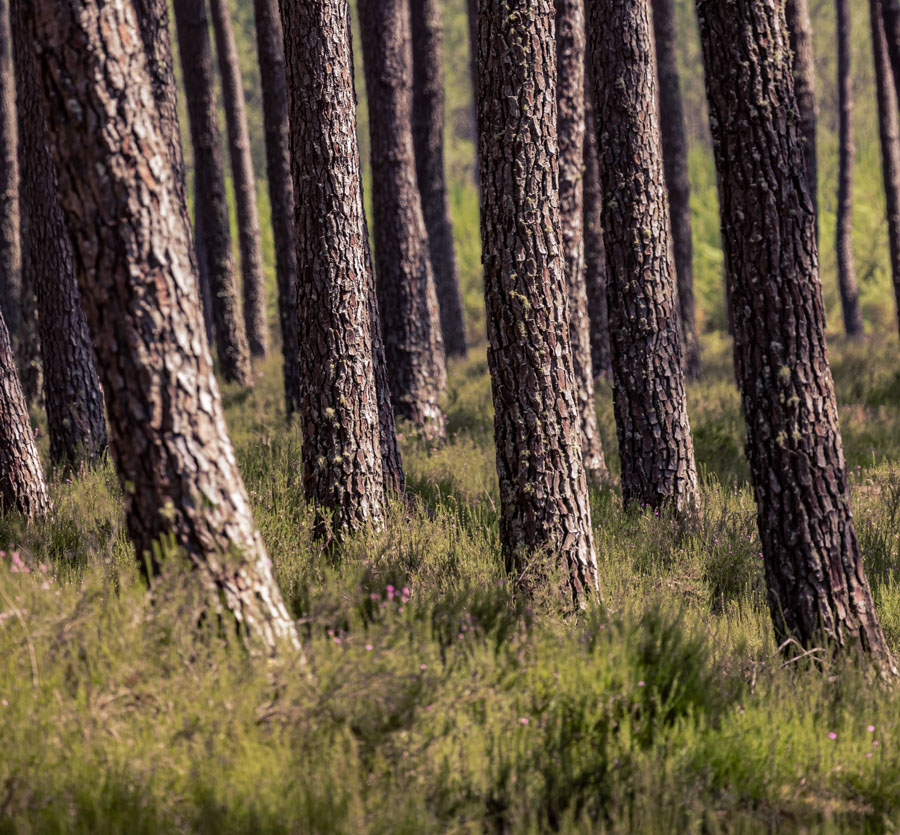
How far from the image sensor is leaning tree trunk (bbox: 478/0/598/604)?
15.5 feet

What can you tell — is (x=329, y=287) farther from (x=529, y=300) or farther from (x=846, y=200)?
(x=846, y=200)

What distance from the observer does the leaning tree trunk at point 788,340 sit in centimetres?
412

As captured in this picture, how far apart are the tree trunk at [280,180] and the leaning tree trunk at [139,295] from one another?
20.8ft

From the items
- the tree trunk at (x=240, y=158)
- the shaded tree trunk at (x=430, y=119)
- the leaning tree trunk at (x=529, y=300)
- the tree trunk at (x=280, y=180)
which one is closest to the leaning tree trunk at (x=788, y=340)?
the leaning tree trunk at (x=529, y=300)

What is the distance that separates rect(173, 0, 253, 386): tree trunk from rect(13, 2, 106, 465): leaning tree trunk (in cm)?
474

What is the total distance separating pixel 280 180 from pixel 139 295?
28.0 ft

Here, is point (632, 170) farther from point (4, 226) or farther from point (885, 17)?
point (4, 226)

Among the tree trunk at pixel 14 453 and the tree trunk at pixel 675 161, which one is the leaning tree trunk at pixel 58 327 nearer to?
the tree trunk at pixel 14 453

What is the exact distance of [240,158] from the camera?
52.3ft

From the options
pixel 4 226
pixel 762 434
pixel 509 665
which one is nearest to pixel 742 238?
pixel 762 434

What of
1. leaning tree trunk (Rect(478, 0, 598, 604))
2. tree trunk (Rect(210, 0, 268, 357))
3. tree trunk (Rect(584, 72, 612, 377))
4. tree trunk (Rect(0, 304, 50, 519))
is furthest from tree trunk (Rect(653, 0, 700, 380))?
tree trunk (Rect(0, 304, 50, 519))

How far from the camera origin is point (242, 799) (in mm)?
2848

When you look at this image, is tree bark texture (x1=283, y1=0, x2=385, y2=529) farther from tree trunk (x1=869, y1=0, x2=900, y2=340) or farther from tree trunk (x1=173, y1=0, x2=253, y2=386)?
tree trunk (x1=869, y1=0, x2=900, y2=340)

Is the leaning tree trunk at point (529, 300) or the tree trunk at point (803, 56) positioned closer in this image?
the leaning tree trunk at point (529, 300)
